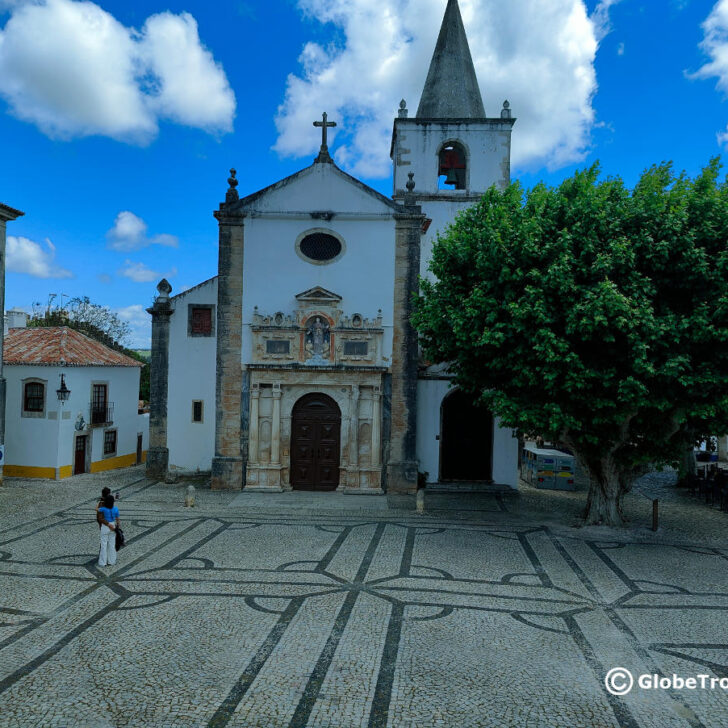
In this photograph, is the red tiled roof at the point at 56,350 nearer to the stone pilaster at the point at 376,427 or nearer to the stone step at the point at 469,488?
the stone pilaster at the point at 376,427

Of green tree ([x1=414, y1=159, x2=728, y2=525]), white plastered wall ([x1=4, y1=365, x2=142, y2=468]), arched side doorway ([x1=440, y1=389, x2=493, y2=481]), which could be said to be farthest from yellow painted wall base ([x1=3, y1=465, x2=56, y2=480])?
green tree ([x1=414, y1=159, x2=728, y2=525])

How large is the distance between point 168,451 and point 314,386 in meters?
6.52

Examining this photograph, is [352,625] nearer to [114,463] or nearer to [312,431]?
[312,431]

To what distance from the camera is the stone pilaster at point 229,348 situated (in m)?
20.8

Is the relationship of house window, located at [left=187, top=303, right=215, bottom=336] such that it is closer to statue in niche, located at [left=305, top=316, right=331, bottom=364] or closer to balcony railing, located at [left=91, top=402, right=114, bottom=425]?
statue in niche, located at [left=305, top=316, right=331, bottom=364]

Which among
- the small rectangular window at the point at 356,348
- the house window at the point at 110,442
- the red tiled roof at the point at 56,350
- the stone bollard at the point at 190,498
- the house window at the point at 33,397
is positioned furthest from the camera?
the house window at the point at 110,442

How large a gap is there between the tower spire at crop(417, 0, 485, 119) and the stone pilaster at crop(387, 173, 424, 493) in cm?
788

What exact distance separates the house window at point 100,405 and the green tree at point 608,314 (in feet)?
58.3

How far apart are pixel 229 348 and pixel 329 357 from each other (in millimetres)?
3623

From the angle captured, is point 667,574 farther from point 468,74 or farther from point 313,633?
point 468,74

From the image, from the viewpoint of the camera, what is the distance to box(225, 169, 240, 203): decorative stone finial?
2153 centimetres

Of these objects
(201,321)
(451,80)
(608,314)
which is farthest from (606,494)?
(451,80)

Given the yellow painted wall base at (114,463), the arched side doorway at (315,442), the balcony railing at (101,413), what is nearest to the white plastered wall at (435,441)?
the arched side doorway at (315,442)

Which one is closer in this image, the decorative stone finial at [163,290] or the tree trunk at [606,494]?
the tree trunk at [606,494]
